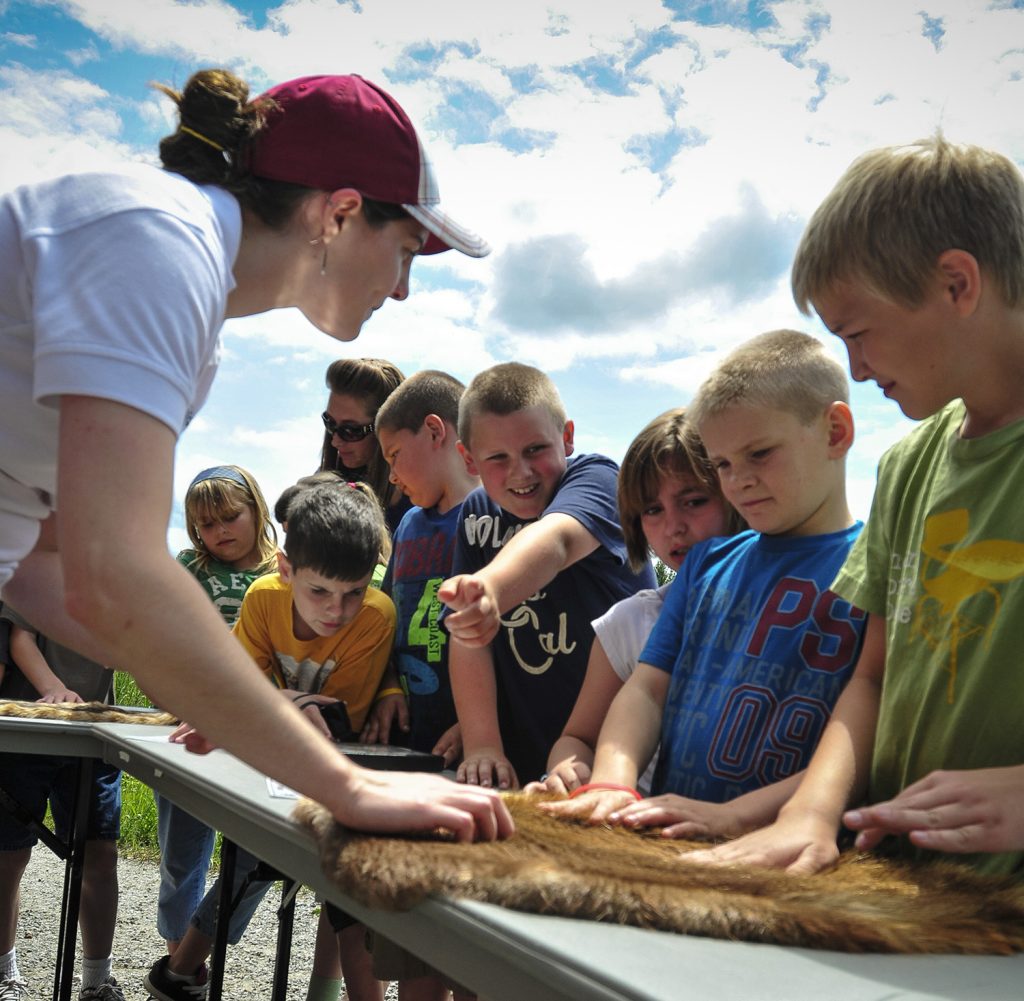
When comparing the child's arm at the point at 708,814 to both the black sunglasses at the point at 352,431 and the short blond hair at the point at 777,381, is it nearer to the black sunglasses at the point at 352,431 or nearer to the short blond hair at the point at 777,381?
the short blond hair at the point at 777,381

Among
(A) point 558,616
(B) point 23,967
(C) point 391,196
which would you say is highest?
(C) point 391,196

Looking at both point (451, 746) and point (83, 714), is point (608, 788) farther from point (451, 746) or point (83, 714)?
point (83, 714)

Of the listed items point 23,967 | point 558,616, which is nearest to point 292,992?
point 23,967

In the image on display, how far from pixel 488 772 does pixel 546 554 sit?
1.46ft

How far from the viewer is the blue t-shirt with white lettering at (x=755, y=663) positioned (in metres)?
1.54

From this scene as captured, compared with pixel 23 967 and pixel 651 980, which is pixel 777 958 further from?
pixel 23 967

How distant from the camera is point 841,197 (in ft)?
4.38

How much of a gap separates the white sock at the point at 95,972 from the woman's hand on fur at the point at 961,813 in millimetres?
3101

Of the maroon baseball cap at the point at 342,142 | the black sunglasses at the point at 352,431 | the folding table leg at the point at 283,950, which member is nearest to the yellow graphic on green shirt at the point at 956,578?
the maroon baseball cap at the point at 342,142

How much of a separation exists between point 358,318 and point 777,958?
97 centimetres

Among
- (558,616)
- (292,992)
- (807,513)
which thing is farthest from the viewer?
(292,992)

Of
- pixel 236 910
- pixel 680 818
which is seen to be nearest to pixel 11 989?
pixel 236 910

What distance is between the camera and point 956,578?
1.23 m

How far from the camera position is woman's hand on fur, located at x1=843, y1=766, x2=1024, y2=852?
0.99 metres
